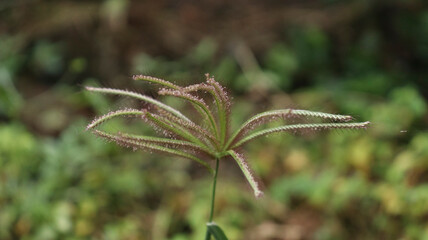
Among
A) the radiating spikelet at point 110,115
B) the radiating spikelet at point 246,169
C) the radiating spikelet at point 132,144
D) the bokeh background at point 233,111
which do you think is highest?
the bokeh background at point 233,111

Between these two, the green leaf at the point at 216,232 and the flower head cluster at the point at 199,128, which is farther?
the green leaf at the point at 216,232

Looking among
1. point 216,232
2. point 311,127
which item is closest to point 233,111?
point 216,232

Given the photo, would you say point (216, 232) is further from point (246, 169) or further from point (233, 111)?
point (233, 111)

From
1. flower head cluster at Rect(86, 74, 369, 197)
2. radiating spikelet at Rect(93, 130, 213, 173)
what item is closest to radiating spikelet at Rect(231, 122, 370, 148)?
flower head cluster at Rect(86, 74, 369, 197)

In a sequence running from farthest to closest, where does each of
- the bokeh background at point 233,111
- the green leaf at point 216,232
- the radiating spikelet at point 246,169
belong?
the bokeh background at point 233,111 < the green leaf at point 216,232 < the radiating spikelet at point 246,169

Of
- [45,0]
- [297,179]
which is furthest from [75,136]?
[45,0]

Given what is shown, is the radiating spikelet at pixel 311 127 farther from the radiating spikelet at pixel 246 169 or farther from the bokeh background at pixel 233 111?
the bokeh background at pixel 233 111

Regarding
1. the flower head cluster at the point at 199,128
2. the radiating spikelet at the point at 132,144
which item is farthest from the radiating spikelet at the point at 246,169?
the radiating spikelet at the point at 132,144

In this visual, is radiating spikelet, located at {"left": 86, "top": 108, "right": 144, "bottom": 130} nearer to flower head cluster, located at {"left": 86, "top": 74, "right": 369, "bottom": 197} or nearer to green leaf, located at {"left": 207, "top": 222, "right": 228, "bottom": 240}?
flower head cluster, located at {"left": 86, "top": 74, "right": 369, "bottom": 197}

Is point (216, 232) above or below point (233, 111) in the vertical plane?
below
